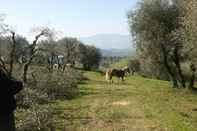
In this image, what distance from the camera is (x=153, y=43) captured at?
42.1 m

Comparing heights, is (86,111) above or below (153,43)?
below

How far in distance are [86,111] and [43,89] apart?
34.7ft

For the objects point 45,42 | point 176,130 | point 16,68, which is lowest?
point 176,130

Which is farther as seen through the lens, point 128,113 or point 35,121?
point 128,113

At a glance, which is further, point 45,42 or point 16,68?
point 45,42

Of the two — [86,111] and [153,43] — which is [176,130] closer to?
[86,111]

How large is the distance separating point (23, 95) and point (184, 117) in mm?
11215

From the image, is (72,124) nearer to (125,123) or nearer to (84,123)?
(84,123)

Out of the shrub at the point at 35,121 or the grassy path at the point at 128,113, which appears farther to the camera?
the grassy path at the point at 128,113

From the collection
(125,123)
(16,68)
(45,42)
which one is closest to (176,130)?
(125,123)

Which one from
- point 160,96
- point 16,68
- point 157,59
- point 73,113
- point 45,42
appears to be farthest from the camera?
point 45,42

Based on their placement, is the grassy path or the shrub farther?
the grassy path

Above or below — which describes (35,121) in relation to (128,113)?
above

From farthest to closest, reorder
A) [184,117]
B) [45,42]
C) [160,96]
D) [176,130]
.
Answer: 1. [45,42]
2. [160,96]
3. [184,117]
4. [176,130]
